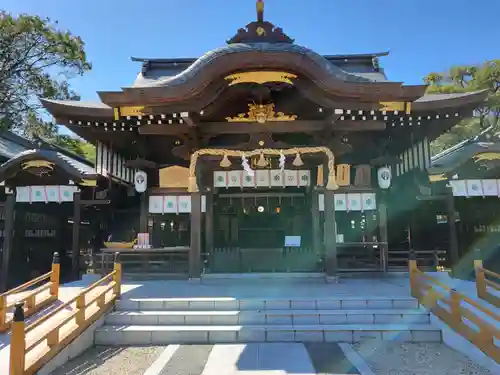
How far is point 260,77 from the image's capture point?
26.3 feet

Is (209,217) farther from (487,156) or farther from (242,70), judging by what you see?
(487,156)

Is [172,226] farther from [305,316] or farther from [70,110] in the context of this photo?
[305,316]

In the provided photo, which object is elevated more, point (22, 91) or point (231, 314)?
point (22, 91)

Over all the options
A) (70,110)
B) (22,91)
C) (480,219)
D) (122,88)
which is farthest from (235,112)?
(22,91)

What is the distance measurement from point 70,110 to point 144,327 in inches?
235

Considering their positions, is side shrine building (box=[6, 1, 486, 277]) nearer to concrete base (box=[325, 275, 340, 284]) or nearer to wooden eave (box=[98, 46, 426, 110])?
wooden eave (box=[98, 46, 426, 110])

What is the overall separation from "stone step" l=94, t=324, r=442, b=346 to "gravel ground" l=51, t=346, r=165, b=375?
21cm

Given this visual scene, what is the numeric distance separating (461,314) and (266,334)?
3218 mm

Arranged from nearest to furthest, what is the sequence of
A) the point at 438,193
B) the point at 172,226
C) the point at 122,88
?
the point at 122,88, the point at 438,193, the point at 172,226

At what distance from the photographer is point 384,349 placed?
5711 mm

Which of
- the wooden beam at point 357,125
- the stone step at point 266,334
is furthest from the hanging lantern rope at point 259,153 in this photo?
the stone step at point 266,334

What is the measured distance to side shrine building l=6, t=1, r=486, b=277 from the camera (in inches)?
318

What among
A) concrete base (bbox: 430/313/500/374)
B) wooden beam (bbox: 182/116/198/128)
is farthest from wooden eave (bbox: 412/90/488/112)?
wooden beam (bbox: 182/116/198/128)

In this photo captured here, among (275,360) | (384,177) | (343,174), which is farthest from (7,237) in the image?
(384,177)
